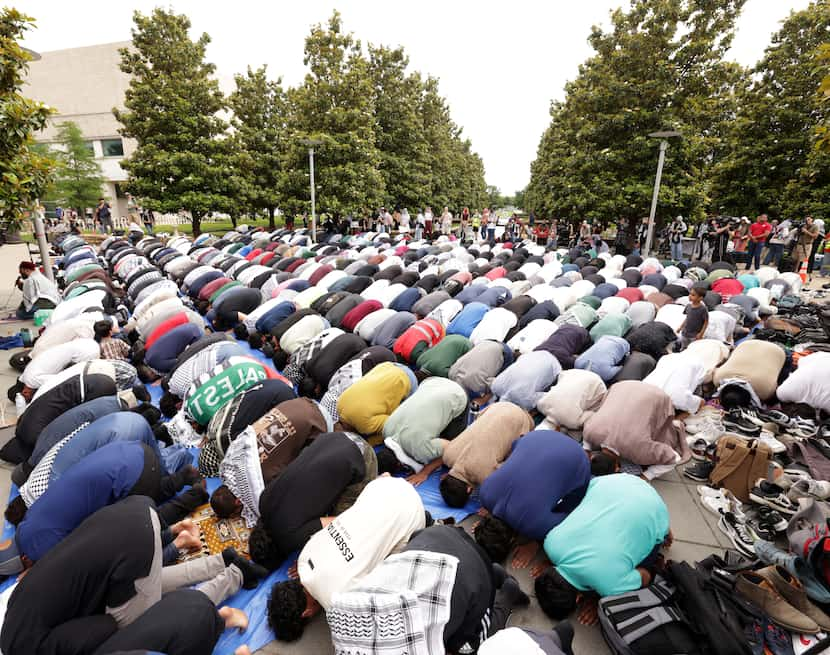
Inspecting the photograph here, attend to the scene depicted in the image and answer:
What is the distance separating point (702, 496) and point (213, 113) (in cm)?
2129

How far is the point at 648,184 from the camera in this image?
14812 mm

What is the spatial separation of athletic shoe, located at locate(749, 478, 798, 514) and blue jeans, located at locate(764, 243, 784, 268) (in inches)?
507

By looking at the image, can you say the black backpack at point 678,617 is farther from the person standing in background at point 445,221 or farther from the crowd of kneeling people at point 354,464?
the person standing in background at point 445,221

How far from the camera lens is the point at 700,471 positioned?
425 centimetres

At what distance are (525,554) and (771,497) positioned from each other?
2270mm

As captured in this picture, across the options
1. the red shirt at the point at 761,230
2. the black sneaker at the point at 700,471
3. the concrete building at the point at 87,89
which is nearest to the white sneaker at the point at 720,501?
the black sneaker at the point at 700,471

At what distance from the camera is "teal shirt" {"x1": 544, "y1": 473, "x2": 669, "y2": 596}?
106 inches

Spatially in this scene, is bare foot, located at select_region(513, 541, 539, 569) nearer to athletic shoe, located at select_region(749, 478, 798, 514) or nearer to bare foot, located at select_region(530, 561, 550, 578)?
bare foot, located at select_region(530, 561, 550, 578)

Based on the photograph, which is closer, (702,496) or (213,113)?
(702,496)

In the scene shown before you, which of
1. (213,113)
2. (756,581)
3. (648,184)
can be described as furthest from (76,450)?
(213,113)

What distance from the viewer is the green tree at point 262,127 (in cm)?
2155

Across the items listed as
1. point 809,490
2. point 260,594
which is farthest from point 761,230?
point 260,594

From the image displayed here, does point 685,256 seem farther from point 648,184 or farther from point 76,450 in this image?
point 76,450

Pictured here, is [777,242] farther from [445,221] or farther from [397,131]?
[397,131]
